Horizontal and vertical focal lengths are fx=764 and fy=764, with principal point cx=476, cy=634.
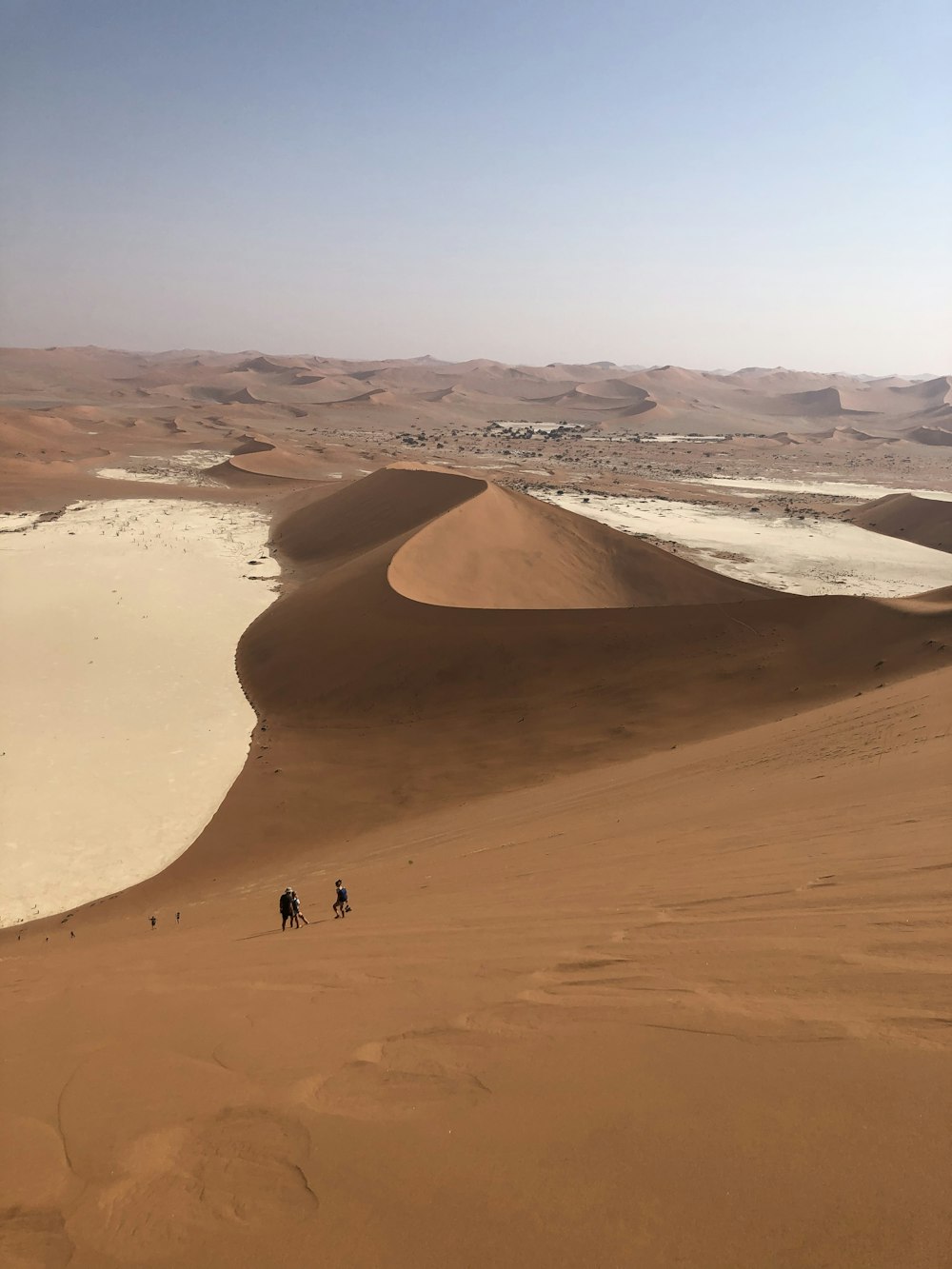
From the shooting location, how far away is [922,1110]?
9.71 feet

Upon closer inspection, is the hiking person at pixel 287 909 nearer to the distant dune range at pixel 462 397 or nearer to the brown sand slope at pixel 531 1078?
the brown sand slope at pixel 531 1078

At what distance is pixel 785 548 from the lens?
36.8 meters

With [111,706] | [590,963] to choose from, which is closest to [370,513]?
[111,706]

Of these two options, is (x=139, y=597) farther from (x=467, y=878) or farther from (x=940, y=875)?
(x=940, y=875)

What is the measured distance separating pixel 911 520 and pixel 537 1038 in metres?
46.7

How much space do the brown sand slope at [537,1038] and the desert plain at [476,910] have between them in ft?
0.07

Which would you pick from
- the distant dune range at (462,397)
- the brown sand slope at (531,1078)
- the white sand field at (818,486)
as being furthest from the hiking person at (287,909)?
the distant dune range at (462,397)

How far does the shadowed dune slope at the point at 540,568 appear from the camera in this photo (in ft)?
78.5

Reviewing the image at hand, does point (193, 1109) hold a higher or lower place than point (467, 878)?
higher

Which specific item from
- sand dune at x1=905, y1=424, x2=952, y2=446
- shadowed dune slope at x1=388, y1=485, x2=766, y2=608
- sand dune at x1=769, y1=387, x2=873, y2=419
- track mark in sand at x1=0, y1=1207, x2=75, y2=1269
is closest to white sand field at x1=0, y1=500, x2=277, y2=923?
shadowed dune slope at x1=388, y1=485, x2=766, y2=608

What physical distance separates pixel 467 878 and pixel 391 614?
13.3m

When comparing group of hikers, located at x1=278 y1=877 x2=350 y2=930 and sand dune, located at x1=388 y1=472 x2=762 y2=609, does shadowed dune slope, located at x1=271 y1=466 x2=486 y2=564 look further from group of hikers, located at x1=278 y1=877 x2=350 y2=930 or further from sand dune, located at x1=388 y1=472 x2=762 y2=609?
group of hikers, located at x1=278 y1=877 x2=350 y2=930

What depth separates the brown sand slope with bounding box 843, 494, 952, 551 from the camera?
132ft

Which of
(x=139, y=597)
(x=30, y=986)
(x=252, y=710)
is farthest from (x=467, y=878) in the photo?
(x=139, y=597)
